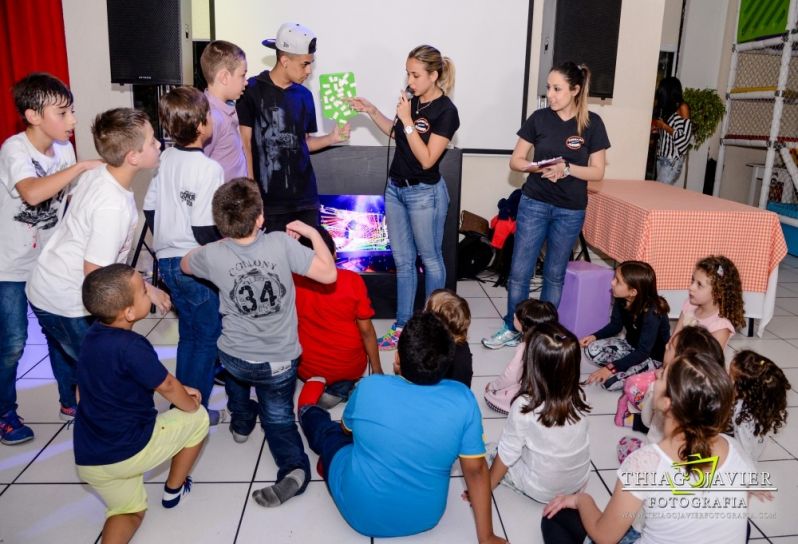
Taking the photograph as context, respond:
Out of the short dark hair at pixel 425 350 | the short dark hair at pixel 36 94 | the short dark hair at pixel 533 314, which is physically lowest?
the short dark hair at pixel 533 314

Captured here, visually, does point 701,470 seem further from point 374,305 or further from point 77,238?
point 374,305

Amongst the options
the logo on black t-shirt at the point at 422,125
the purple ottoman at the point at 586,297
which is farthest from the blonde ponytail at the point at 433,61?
the purple ottoman at the point at 586,297

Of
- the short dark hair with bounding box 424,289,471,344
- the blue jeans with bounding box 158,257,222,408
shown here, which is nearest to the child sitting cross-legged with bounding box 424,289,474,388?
the short dark hair with bounding box 424,289,471,344

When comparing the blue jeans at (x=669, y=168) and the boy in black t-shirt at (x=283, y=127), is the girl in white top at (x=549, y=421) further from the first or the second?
the blue jeans at (x=669, y=168)

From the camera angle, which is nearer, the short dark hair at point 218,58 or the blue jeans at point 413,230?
the short dark hair at point 218,58

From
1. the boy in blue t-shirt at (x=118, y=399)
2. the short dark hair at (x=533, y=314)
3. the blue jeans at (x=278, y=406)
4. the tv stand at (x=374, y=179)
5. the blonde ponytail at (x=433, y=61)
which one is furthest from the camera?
the tv stand at (x=374, y=179)

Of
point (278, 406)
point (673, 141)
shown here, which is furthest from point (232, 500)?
point (673, 141)

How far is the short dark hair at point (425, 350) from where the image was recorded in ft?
5.51

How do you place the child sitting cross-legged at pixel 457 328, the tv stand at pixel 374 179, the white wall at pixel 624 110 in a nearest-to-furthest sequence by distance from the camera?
the child sitting cross-legged at pixel 457 328, the tv stand at pixel 374 179, the white wall at pixel 624 110

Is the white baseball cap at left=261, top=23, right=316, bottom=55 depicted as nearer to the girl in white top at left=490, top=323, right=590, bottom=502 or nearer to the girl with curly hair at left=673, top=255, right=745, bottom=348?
the girl in white top at left=490, top=323, right=590, bottom=502

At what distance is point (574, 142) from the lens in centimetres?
322

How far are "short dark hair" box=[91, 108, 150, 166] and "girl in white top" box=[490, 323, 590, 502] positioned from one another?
1.50m

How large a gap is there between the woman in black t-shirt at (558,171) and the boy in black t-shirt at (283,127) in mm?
1162

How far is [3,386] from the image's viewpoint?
2.42m
